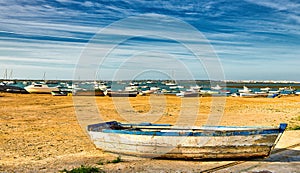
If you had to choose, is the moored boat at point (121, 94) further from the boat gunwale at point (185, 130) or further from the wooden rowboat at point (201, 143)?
the wooden rowboat at point (201, 143)

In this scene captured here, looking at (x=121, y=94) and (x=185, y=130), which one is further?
(x=121, y=94)

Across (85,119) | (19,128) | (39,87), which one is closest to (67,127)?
(19,128)

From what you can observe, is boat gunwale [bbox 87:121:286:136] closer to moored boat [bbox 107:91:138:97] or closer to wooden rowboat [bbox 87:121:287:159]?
wooden rowboat [bbox 87:121:287:159]

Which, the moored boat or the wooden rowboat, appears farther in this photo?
the moored boat

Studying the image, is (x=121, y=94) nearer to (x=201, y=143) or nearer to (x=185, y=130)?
(x=185, y=130)

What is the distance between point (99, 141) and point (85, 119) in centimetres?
1018

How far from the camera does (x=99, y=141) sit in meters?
10.3

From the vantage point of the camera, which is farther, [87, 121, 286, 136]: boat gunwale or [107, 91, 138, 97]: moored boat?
[107, 91, 138, 97]: moored boat

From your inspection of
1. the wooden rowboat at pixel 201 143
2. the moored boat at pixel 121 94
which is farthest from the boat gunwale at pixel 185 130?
the moored boat at pixel 121 94

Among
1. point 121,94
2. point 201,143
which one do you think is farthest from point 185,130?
point 121,94

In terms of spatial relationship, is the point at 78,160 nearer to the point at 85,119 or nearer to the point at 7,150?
the point at 7,150

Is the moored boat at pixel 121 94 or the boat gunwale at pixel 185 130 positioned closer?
the boat gunwale at pixel 185 130

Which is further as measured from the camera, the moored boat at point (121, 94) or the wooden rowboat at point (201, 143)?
the moored boat at point (121, 94)

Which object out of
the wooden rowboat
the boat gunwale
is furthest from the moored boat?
the wooden rowboat
